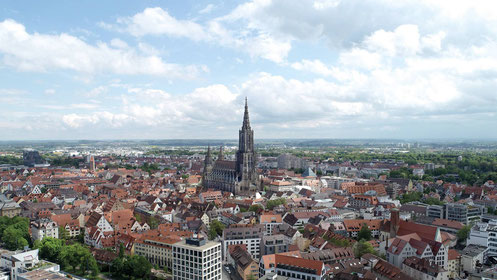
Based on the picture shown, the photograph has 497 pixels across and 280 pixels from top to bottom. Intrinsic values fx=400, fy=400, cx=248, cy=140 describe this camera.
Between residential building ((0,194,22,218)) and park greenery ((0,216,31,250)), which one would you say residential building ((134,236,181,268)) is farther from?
residential building ((0,194,22,218))

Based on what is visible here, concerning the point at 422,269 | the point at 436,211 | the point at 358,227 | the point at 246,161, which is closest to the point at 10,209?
the point at 246,161

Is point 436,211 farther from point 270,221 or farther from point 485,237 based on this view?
point 270,221

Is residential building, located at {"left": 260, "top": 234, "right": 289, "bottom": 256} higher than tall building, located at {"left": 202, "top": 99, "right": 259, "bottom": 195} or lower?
lower

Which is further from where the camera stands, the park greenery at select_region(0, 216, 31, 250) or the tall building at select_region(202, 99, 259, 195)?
the tall building at select_region(202, 99, 259, 195)

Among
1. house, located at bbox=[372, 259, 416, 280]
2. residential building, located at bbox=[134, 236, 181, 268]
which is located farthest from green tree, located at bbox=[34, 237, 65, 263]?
house, located at bbox=[372, 259, 416, 280]

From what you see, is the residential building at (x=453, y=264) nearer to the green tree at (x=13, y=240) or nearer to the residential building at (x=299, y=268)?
the residential building at (x=299, y=268)

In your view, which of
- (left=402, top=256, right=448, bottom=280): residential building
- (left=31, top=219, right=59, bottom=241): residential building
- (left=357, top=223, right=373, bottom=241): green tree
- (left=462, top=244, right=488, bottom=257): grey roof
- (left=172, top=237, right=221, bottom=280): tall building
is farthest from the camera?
(left=357, top=223, right=373, bottom=241): green tree

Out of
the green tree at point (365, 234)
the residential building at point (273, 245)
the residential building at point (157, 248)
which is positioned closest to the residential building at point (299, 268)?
the residential building at point (273, 245)
